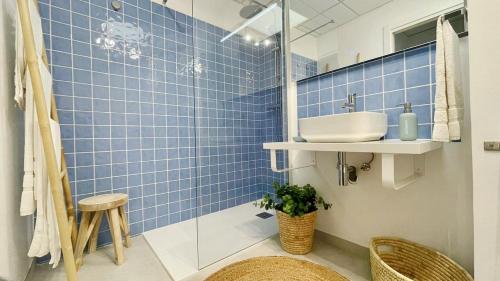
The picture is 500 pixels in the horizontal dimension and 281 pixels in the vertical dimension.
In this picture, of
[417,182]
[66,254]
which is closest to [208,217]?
[66,254]

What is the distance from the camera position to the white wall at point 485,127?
75 cm

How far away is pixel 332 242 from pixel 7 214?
186cm

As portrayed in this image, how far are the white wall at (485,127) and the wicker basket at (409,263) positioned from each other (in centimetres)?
19

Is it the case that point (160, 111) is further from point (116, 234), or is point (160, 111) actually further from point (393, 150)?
point (393, 150)

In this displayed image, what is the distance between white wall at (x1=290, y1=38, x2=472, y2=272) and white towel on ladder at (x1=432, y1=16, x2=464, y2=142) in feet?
0.50

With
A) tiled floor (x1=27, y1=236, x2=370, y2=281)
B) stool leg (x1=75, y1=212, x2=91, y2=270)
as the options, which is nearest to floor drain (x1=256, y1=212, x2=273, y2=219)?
tiled floor (x1=27, y1=236, x2=370, y2=281)

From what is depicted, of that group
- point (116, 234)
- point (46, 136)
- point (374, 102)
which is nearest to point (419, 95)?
point (374, 102)

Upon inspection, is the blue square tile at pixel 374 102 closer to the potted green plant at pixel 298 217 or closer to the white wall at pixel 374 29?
the white wall at pixel 374 29

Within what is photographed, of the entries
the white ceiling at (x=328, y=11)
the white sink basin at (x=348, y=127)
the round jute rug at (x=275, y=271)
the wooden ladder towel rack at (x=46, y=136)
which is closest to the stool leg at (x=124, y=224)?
the wooden ladder towel rack at (x=46, y=136)

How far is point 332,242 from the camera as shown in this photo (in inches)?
61.3

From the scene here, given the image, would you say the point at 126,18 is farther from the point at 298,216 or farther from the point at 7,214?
the point at 298,216

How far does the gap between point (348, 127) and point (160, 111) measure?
1.58 metres

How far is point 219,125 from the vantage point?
5.15 ft

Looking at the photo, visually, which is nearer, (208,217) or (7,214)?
(7,214)
